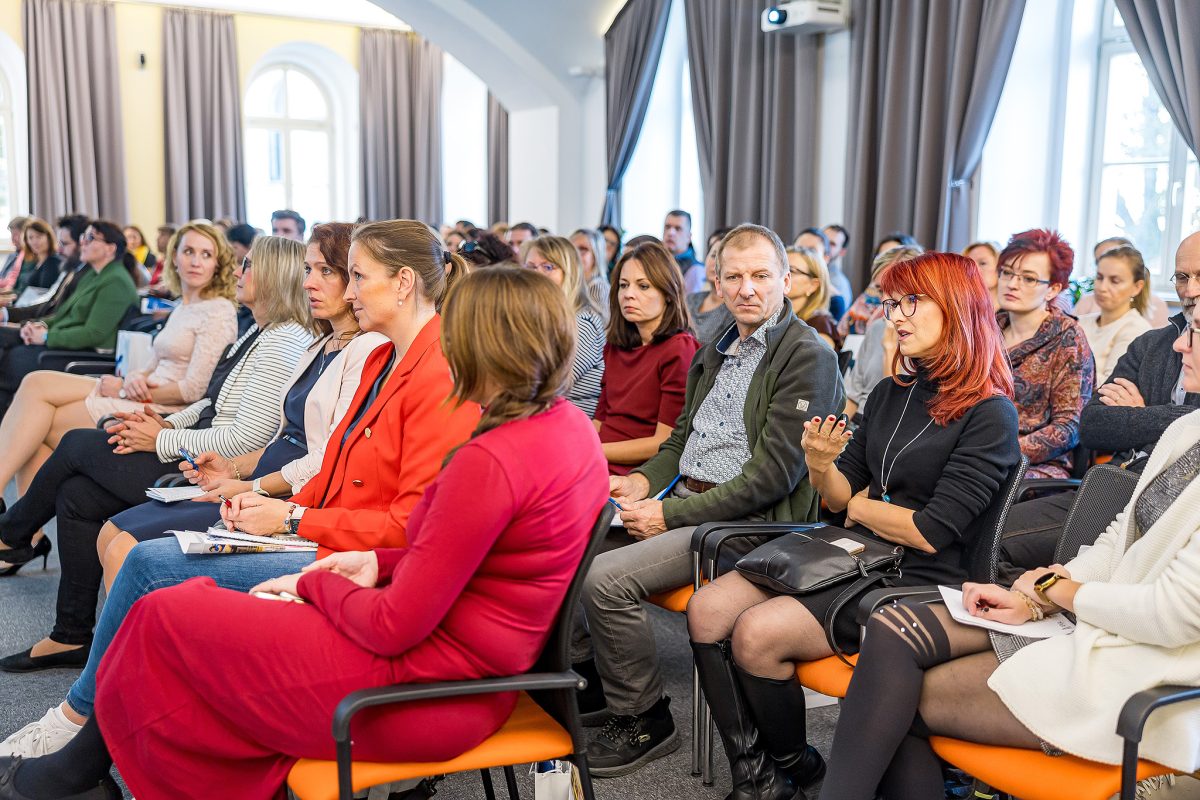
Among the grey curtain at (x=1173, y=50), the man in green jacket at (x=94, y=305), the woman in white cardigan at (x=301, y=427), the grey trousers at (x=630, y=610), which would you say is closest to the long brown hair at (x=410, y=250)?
the woman in white cardigan at (x=301, y=427)

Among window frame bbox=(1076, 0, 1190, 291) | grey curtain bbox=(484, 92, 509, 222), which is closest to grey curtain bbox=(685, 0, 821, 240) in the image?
window frame bbox=(1076, 0, 1190, 291)

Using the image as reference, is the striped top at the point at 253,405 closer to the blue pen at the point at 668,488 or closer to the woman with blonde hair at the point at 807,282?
the blue pen at the point at 668,488

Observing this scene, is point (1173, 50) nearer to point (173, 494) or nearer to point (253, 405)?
point (253, 405)

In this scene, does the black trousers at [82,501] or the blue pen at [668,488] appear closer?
the blue pen at [668,488]

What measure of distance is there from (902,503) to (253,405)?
5.86 feet

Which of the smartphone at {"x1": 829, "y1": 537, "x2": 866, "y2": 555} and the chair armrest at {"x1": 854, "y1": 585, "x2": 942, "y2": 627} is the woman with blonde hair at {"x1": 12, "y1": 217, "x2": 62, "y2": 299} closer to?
the smartphone at {"x1": 829, "y1": 537, "x2": 866, "y2": 555}

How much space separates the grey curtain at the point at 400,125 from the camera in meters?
12.8

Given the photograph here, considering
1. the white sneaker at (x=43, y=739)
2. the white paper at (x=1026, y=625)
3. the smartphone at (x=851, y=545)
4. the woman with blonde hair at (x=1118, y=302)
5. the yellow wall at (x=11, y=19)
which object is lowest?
the white sneaker at (x=43, y=739)

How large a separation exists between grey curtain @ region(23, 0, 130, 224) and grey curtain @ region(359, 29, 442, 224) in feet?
9.12

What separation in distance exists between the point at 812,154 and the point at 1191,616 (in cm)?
602

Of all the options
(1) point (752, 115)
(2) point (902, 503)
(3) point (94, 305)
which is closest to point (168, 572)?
(2) point (902, 503)

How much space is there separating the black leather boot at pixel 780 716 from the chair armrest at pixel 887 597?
221mm

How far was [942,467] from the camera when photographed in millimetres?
2098

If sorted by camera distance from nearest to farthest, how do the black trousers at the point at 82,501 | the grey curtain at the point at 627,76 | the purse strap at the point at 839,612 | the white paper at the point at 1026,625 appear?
1. the white paper at the point at 1026,625
2. the purse strap at the point at 839,612
3. the black trousers at the point at 82,501
4. the grey curtain at the point at 627,76
